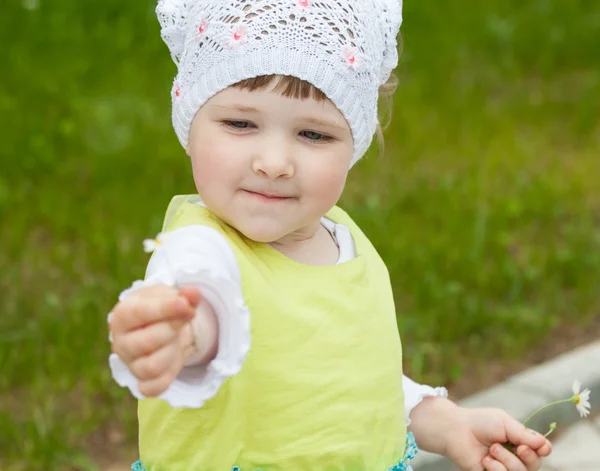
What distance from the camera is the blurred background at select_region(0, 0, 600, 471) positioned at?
312 centimetres

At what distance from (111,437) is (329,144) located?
1.51 meters

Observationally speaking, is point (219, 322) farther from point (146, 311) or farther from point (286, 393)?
point (286, 393)

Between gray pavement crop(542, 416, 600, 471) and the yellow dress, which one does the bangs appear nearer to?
the yellow dress

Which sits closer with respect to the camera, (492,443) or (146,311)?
(146,311)

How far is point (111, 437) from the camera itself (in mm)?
2943

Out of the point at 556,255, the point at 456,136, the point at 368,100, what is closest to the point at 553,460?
the point at 556,255

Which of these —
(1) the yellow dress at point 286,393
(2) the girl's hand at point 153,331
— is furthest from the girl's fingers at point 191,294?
(1) the yellow dress at point 286,393

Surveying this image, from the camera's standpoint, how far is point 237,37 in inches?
68.2

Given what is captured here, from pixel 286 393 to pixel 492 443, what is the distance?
0.59 meters

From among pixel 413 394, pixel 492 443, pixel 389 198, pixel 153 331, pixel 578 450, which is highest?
pixel 389 198

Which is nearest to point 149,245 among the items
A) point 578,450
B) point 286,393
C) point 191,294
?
point 191,294

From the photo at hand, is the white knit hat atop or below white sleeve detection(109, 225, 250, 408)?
atop

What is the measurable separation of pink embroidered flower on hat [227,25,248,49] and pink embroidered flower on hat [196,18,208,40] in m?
0.07

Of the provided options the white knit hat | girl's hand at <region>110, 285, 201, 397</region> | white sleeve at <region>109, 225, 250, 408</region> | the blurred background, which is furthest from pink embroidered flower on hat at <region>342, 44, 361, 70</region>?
the blurred background
